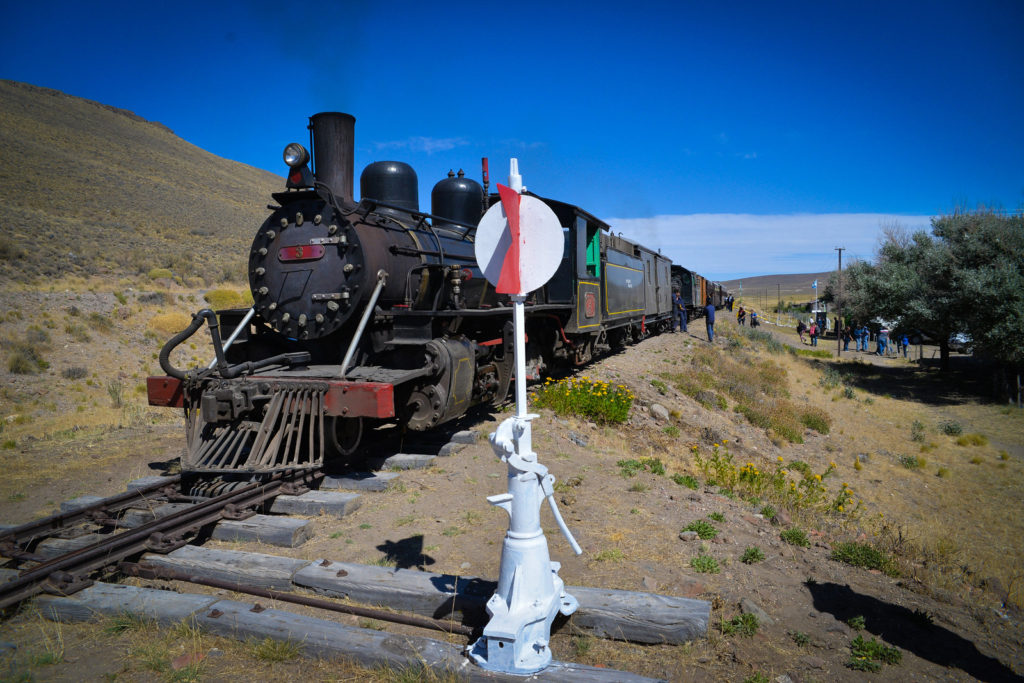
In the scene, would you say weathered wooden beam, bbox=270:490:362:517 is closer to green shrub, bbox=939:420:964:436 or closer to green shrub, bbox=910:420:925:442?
green shrub, bbox=910:420:925:442

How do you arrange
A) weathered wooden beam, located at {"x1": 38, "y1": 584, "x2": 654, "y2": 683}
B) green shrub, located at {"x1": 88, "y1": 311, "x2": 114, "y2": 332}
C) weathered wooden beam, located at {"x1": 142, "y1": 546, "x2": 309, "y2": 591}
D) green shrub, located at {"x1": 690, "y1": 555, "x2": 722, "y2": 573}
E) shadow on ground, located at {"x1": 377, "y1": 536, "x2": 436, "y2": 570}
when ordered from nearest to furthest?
weathered wooden beam, located at {"x1": 38, "y1": 584, "x2": 654, "y2": 683} → weathered wooden beam, located at {"x1": 142, "y1": 546, "x2": 309, "y2": 591} → green shrub, located at {"x1": 690, "y1": 555, "x2": 722, "y2": 573} → shadow on ground, located at {"x1": 377, "y1": 536, "x2": 436, "y2": 570} → green shrub, located at {"x1": 88, "y1": 311, "x2": 114, "y2": 332}

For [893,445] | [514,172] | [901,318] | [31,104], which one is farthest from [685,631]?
[31,104]

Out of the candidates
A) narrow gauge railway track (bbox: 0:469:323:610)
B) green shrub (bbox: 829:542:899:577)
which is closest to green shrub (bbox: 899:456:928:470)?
green shrub (bbox: 829:542:899:577)

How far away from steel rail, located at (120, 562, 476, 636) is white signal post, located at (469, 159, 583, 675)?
554mm

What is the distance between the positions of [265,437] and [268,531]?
113cm

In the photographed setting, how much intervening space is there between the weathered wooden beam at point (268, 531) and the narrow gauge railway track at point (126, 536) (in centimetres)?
13

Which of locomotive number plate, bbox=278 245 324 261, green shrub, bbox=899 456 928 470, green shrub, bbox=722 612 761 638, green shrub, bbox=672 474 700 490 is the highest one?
locomotive number plate, bbox=278 245 324 261

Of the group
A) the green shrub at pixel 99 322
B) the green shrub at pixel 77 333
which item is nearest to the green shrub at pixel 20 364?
the green shrub at pixel 77 333

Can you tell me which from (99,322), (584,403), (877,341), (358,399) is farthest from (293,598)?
(877,341)

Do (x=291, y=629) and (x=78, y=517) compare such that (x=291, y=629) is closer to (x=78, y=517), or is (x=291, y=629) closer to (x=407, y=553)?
(x=407, y=553)

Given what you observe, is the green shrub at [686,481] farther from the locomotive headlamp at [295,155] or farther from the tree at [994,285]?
the tree at [994,285]

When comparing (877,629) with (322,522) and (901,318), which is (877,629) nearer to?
(322,522)

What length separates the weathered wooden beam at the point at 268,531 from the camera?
189 inches

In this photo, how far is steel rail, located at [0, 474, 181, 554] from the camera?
15.0 feet
